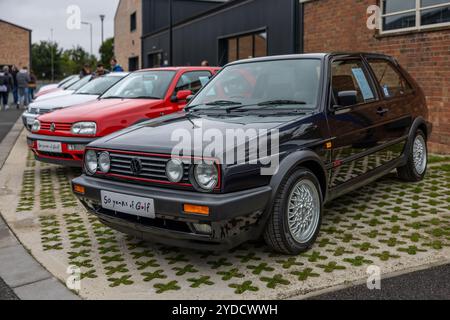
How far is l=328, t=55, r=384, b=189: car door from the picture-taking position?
4.36 metres

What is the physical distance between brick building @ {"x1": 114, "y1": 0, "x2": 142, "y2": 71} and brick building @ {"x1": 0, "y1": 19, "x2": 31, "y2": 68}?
14.6 meters

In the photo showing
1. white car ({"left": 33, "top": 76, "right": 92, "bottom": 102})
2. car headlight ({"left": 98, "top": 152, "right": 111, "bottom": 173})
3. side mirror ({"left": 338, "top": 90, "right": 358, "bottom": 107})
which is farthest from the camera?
white car ({"left": 33, "top": 76, "right": 92, "bottom": 102})

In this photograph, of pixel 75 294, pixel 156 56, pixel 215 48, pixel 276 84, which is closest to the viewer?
pixel 75 294

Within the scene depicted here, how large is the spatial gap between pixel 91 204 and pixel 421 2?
298 inches

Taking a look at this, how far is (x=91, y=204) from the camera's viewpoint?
13.3ft

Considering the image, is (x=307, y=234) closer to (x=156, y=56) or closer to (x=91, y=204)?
(x=91, y=204)

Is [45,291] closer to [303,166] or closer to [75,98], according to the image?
[303,166]

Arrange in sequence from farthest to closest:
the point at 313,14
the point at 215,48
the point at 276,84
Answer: the point at 215,48, the point at 313,14, the point at 276,84

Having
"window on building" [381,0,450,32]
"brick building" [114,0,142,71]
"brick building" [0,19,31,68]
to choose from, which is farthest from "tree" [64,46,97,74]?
"window on building" [381,0,450,32]

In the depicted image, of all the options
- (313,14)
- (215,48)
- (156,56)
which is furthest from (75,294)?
(156,56)

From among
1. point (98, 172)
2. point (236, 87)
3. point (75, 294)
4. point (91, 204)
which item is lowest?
point (75, 294)

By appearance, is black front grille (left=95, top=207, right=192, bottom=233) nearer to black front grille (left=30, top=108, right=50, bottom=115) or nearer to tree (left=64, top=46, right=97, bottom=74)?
black front grille (left=30, top=108, right=50, bottom=115)

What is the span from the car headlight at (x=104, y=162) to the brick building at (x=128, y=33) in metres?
28.3

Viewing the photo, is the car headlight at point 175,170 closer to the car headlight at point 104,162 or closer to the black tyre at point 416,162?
the car headlight at point 104,162
